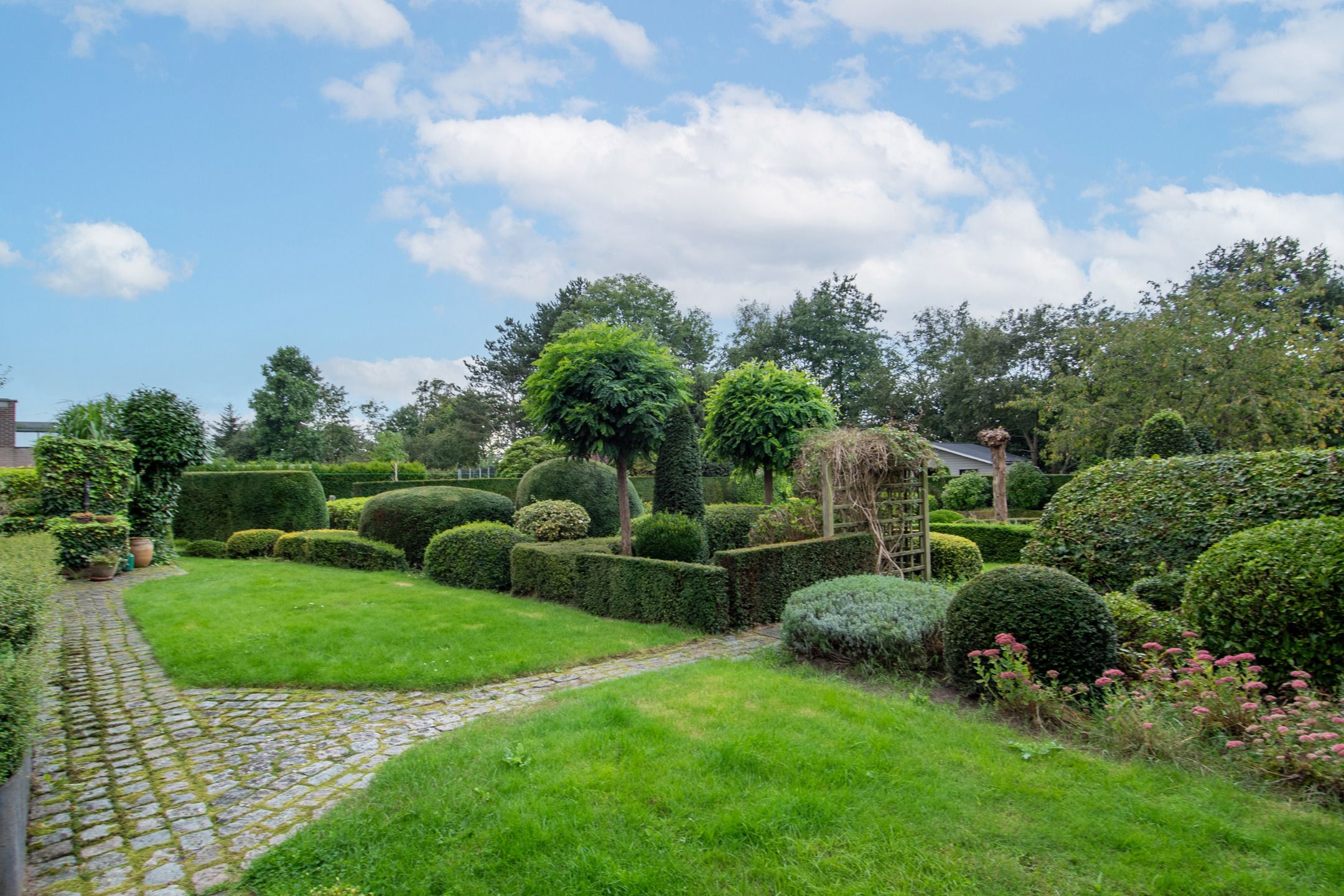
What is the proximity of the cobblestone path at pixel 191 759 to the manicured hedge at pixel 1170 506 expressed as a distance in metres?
5.02

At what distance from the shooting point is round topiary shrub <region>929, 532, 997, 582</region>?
10.5 metres

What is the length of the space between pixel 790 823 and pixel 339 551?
12.3 metres

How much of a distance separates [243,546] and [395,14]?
11.9m

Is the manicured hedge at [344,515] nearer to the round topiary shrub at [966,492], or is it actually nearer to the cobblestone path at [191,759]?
the cobblestone path at [191,759]

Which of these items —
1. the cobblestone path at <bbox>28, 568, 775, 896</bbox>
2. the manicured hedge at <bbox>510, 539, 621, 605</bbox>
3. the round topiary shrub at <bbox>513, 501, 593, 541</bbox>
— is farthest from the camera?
the round topiary shrub at <bbox>513, 501, 593, 541</bbox>

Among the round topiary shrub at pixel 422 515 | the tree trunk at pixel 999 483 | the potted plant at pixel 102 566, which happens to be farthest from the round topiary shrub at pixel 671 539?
the tree trunk at pixel 999 483

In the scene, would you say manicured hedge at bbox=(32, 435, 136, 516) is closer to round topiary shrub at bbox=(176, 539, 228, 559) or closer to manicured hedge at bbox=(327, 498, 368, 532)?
round topiary shrub at bbox=(176, 539, 228, 559)

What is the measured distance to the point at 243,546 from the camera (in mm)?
14547

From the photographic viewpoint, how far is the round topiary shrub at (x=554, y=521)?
1148cm

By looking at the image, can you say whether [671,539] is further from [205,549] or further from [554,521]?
[205,549]

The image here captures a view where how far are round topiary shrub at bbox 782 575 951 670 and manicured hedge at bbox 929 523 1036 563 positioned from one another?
845 cm

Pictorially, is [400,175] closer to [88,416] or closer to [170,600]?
[170,600]

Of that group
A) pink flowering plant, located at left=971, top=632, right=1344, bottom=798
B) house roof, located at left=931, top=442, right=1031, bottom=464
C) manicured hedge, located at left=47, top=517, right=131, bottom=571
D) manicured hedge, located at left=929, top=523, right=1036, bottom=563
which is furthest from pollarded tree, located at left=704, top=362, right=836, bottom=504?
house roof, located at left=931, top=442, right=1031, bottom=464

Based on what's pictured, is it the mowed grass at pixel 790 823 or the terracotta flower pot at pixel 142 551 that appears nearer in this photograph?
the mowed grass at pixel 790 823
